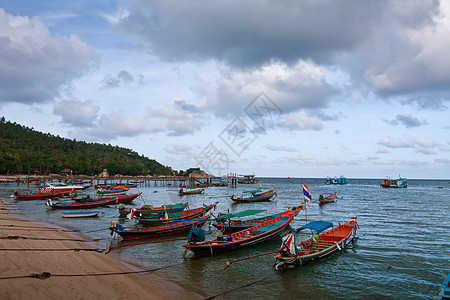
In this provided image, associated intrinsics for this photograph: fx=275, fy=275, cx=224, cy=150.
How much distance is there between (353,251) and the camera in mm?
18844

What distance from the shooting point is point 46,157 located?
119 meters

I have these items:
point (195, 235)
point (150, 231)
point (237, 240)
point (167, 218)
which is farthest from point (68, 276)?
point (167, 218)

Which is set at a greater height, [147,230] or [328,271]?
[147,230]

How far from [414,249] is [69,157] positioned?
136m

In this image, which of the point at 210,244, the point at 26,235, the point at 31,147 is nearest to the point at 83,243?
the point at 26,235

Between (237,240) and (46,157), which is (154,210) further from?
(46,157)

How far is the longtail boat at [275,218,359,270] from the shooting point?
14625 mm

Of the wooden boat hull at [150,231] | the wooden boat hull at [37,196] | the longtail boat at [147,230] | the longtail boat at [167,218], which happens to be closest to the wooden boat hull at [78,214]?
the longtail boat at [167,218]

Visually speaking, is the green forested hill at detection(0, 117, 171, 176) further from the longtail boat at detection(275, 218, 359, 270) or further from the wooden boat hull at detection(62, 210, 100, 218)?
the longtail boat at detection(275, 218, 359, 270)

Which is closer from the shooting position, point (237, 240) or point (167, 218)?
point (237, 240)

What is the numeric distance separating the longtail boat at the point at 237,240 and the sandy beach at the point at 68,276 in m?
3.69

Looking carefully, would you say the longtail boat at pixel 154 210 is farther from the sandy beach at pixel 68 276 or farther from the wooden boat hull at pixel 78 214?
the sandy beach at pixel 68 276

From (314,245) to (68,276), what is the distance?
1384 centimetres

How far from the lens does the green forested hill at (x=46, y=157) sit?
355 ft
